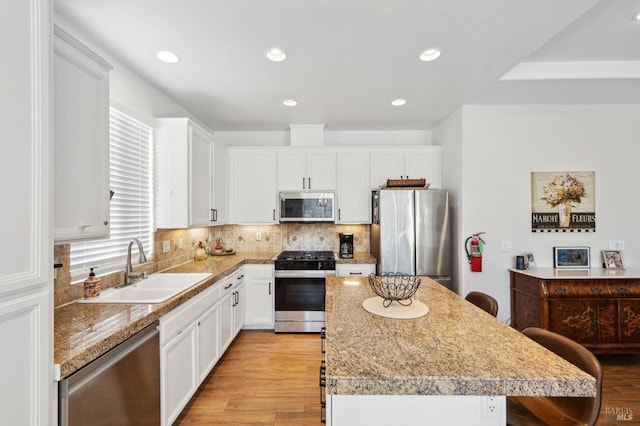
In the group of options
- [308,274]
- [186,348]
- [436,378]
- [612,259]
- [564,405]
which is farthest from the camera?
[308,274]

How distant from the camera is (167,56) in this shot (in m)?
2.16

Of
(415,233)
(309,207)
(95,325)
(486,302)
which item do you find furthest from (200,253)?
(486,302)

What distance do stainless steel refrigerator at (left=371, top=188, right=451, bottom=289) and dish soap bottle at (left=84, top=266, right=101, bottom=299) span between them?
2537 millimetres

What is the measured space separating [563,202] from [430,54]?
7.66 feet

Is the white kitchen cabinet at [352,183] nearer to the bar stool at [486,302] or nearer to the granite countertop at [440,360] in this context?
the bar stool at [486,302]

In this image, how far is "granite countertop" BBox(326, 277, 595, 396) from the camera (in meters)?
0.88

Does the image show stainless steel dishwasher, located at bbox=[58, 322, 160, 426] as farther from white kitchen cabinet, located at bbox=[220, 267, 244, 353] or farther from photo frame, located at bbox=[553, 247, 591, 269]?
photo frame, located at bbox=[553, 247, 591, 269]

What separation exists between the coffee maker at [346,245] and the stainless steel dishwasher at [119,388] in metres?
2.43

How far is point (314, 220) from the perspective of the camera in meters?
3.66

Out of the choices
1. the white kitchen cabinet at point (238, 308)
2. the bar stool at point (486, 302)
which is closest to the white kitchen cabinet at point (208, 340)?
the white kitchen cabinet at point (238, 308)

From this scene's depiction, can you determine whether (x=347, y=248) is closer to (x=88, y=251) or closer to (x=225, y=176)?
(x=225, y=176)

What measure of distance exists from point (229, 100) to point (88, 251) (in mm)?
1869

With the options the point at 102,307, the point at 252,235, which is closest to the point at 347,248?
the point at 252,235

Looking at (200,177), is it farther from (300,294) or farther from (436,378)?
(436,378)
